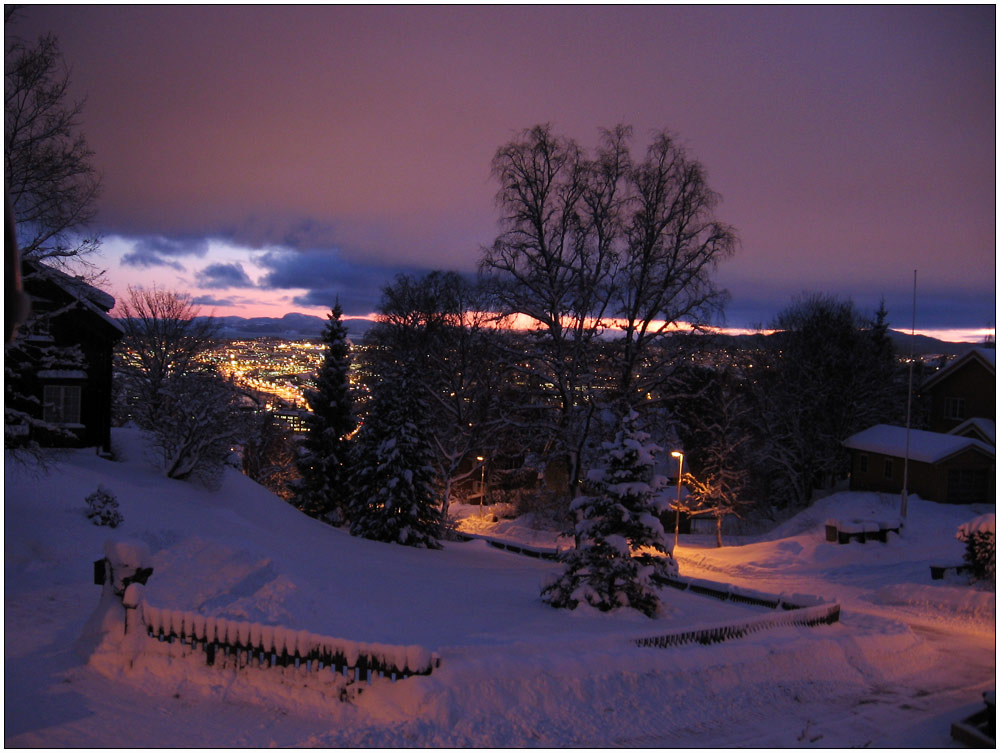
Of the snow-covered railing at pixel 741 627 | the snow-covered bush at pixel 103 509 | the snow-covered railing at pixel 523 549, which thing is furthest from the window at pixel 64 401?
the snow-covered railing at pixel 741 627

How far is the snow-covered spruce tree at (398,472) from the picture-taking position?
21406mm

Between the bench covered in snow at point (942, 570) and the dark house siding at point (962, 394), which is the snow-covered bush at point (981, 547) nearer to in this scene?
the bench covered in snow at point (942, 570)

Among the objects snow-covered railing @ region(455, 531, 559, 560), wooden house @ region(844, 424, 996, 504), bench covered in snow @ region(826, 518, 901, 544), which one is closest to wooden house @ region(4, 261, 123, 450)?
snow-covered railing @ region(455, 531, 559, 560)

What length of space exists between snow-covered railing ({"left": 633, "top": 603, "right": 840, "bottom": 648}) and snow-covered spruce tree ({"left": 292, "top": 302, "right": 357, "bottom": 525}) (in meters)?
20.1

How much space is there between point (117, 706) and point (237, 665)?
49.2 inches

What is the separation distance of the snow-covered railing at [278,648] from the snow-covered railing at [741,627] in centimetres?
373

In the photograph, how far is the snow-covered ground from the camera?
7.19m

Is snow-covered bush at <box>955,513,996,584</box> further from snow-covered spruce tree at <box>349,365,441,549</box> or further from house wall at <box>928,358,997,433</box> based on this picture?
house wall at <box>928,358,997,433</box>

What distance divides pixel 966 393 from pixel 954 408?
3.16 ft

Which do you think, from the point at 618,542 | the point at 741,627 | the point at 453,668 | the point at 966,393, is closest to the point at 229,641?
the point at 453,668

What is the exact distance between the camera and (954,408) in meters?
31.9

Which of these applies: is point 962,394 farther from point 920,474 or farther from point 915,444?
point 920,474

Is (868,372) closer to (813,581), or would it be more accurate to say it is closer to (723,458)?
(723,458)

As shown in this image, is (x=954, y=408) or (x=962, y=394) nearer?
(x=962, y=394)
